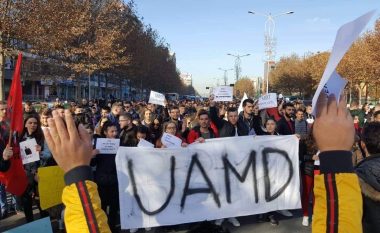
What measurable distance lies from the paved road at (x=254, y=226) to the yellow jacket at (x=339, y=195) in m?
5.34

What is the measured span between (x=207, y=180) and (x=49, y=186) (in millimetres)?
2138

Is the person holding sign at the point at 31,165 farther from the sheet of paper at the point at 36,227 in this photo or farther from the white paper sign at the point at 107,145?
the sheet of paper at the point at 36,227

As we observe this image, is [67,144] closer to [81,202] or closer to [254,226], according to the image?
[81,202]

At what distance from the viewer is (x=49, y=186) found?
5402 mm

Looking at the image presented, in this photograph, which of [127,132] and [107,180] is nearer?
[107,180]

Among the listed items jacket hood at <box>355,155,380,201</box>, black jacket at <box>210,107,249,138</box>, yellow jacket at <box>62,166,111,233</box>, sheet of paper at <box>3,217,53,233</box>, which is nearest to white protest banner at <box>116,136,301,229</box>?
black jacket at <box>210,107,249,138</box>

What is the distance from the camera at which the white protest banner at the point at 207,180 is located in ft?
18.8

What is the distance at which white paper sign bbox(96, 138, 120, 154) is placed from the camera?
5746 millimetres

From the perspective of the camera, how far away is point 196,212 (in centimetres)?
598

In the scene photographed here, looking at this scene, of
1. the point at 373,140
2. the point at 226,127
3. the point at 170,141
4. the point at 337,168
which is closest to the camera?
the point at 337,168

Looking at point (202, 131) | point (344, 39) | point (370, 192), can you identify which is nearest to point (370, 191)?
point (370, 192)

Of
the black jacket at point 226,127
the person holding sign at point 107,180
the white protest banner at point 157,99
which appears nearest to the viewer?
the person holding sign at point 107,180

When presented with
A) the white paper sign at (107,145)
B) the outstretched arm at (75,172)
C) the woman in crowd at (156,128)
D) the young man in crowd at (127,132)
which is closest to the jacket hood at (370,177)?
the outstretched arm at (75,172)

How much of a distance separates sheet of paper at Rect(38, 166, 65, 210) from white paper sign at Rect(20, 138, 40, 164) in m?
0.58
